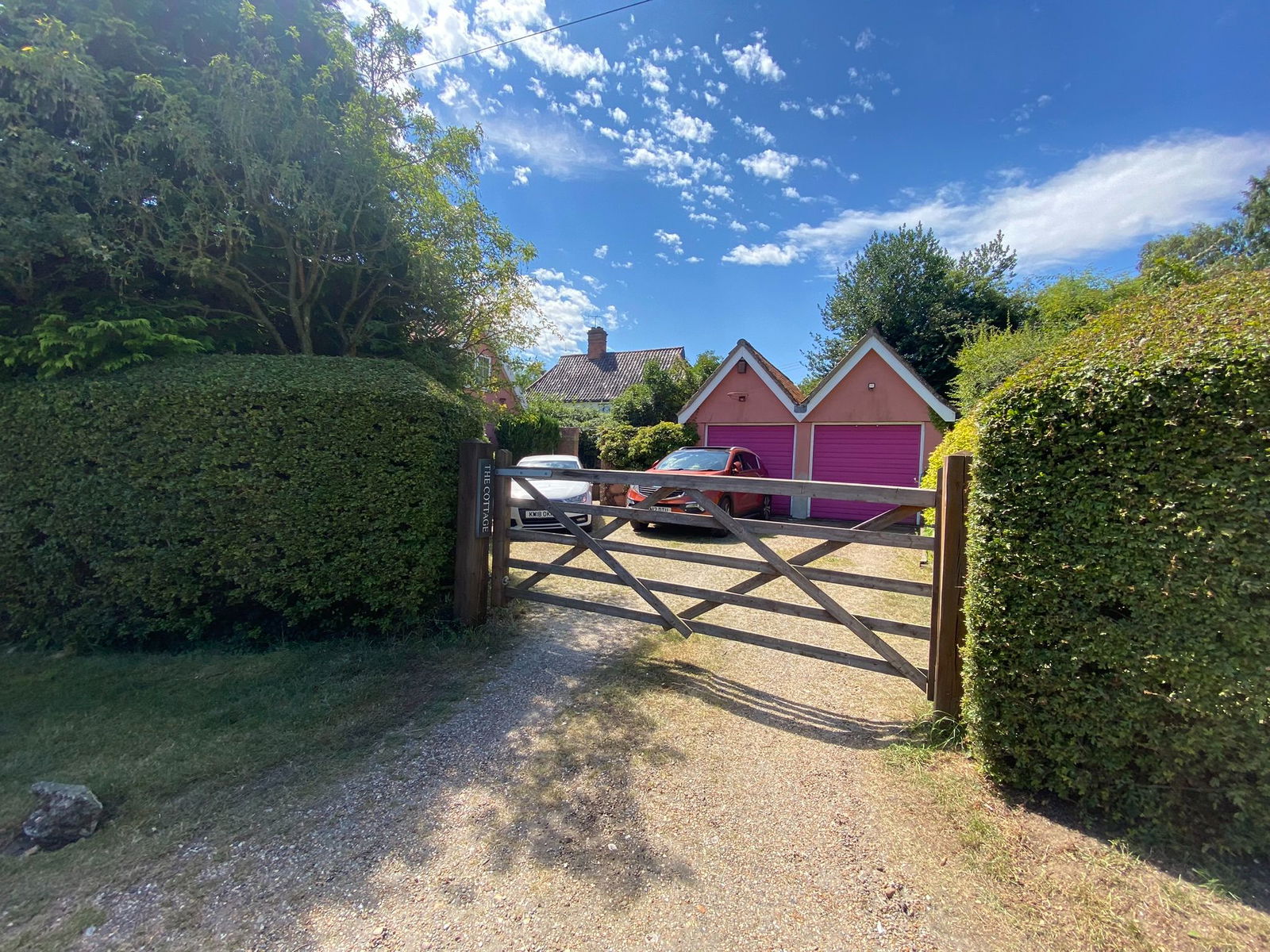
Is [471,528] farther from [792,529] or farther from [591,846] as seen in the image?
[591,846]

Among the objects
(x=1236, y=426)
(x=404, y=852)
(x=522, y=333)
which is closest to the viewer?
(x=1236, y=426)

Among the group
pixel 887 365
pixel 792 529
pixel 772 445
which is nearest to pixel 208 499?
pixel 792 529

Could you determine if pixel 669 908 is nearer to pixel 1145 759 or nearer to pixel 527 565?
pixel 1145 759

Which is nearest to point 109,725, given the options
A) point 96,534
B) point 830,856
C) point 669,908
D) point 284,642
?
point 284,642

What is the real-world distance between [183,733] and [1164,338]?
5506mm

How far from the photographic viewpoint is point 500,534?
4891 millimetres

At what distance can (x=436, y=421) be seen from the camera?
457 cm

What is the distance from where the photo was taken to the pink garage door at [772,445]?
13.4 meters

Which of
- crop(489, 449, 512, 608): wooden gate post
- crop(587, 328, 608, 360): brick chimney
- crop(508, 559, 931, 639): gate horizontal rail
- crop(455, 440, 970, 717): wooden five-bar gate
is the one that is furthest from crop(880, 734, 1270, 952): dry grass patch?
crop(587, 328, 608, 360): brick chimney

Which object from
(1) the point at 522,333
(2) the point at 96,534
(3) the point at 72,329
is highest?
(1) the point at 522,333

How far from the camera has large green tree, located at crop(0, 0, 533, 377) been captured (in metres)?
4.20

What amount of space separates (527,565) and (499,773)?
6.90 feet

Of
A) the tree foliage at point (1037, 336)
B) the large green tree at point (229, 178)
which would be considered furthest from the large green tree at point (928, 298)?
the large green tree at point (229, 178)

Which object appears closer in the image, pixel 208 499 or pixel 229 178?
pixel 208 499
